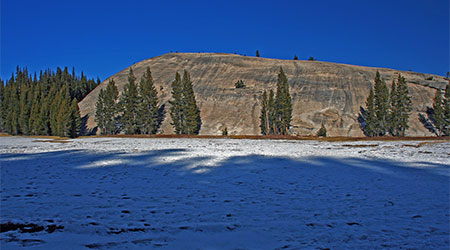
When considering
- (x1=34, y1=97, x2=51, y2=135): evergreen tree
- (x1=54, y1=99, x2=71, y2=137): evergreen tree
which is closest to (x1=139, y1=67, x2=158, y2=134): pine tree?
(x1=54, y1=99, x2=71, y2=137): evergreen tree

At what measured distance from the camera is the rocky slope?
7319 centimetres

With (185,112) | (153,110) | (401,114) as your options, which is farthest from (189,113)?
(401,114)

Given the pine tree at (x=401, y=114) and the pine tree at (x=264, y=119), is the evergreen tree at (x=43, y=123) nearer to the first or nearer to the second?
the pine tree at (x=264, y=119)

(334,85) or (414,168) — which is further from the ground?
(334,85)

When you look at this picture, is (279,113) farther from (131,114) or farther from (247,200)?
(247,200)

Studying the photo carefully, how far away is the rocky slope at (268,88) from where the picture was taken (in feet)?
240

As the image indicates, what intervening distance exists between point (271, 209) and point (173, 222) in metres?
2.56

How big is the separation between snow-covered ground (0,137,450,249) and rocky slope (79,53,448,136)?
194 ft

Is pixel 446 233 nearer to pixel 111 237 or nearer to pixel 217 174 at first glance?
pixel 111 237

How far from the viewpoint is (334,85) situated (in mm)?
86312

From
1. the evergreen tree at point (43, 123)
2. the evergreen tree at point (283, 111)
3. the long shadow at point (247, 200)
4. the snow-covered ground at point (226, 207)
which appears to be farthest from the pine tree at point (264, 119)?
the evergreen tree at point (43, 123)

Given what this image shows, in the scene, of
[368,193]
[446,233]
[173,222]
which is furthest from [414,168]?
[173,222]

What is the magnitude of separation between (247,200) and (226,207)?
936 mm

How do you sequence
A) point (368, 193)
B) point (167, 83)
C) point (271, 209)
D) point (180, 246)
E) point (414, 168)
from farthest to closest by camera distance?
1. point (167, 83)
2. point (414, 168)
3. point (368, 193)
4. point (271, 209)
5. point (180, 246)
